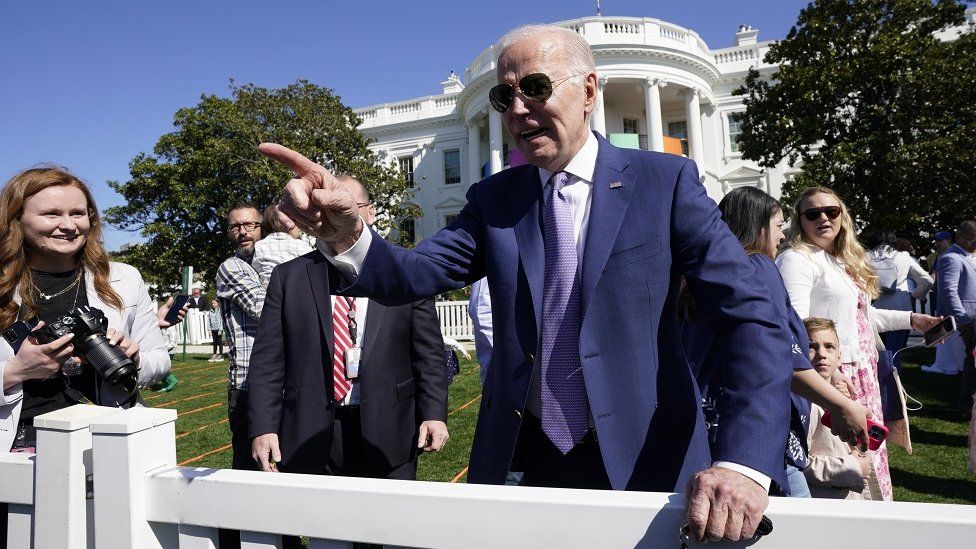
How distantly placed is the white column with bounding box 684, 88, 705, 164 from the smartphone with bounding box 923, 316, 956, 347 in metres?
28.3

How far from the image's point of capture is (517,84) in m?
1.85

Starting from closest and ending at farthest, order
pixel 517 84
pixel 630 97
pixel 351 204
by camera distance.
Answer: pixel 351 204 < pixel 517 84 < pixel 630 97

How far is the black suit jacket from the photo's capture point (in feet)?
9.91

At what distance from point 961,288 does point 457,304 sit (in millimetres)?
12836

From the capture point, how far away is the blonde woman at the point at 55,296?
2.35 metres

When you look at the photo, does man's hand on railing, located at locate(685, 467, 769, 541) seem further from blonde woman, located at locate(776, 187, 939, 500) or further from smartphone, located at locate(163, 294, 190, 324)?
smartphone, located at locate(163, 294, 190, 324)

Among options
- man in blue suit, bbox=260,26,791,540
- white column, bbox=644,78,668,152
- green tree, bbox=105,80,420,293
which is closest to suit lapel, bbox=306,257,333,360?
man in blue suit, bbox=260,26,791,540

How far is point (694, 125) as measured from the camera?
102 ft

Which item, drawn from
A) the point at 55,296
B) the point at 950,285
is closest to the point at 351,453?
the point at 55,296

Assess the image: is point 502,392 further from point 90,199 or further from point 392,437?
point 90,199

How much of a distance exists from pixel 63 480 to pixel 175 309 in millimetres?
1979

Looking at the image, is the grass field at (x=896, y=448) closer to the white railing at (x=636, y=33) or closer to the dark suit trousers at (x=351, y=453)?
the dark suit trousers at (x=351, y=453)

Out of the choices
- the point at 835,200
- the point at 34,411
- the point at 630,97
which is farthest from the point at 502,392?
the point at 630,97

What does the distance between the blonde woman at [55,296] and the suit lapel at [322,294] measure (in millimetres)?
733
